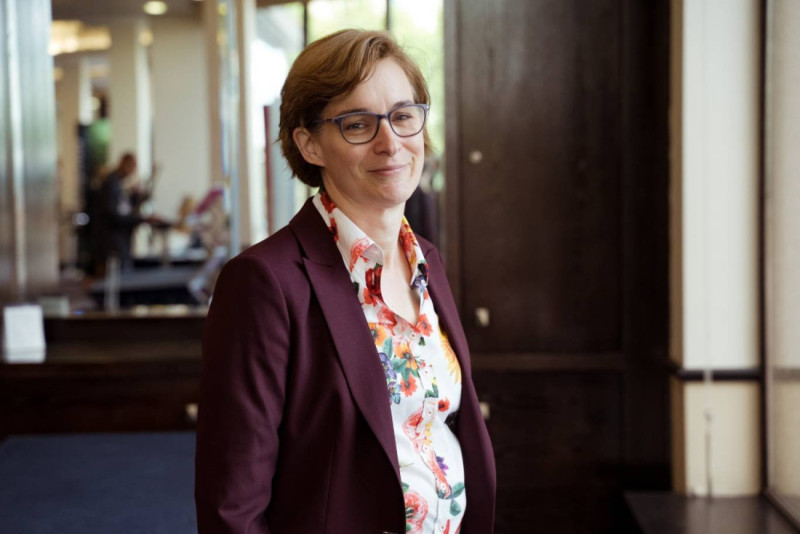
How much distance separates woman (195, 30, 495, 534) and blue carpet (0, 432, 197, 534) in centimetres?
79

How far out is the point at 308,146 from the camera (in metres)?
1.25

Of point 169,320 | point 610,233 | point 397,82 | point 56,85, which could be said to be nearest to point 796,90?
point 610,233

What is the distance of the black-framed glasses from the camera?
47.0 inches

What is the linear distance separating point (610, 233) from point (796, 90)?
0.90 metres

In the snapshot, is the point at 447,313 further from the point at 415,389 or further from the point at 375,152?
the point at 375,152

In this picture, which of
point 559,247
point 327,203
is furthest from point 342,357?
point 559,247

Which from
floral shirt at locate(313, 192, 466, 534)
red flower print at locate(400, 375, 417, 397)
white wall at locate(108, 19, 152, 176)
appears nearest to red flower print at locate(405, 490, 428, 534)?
floral shirt at locate(313, 192, 466, 534)

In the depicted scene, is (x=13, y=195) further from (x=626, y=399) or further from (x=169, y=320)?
(x=626, y=399)

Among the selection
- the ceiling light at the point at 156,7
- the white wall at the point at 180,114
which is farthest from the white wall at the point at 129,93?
the ceiling light at the point at 156,7

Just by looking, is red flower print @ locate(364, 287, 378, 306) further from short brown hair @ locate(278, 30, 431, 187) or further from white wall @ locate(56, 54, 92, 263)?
white wall @ locate(56, 54, 92, 263)

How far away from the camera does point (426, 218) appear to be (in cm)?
320

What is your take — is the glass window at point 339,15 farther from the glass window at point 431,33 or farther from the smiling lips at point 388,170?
the smiling lips at point 388,170

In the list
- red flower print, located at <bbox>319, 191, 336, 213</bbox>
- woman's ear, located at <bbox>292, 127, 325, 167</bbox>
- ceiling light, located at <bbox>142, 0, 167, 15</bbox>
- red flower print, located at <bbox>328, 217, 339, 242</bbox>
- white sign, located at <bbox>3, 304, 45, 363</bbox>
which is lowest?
white sign, located at <bbox>3, 304, 45, 363</bbox>

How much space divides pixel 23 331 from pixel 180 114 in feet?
4.54
